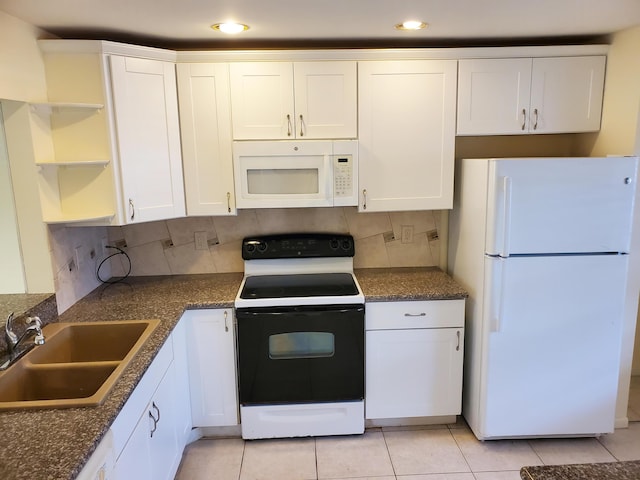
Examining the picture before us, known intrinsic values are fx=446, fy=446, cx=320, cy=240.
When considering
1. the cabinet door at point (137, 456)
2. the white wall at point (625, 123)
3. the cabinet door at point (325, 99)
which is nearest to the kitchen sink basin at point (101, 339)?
the cabinet door at point (137, 456)

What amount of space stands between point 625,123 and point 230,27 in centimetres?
210

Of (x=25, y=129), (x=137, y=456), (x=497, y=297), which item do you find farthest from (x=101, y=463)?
(x=497, y=297)

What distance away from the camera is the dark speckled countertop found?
117 cm

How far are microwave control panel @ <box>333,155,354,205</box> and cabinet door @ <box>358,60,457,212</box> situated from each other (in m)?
0.07

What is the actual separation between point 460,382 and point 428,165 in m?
1.26

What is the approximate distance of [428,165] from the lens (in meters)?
2.57

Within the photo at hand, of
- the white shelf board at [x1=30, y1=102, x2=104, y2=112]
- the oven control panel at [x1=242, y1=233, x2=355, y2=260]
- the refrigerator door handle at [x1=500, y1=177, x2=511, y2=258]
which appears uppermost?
the white shelf board at [x1=30, y1=102, x2=104, y2=112]

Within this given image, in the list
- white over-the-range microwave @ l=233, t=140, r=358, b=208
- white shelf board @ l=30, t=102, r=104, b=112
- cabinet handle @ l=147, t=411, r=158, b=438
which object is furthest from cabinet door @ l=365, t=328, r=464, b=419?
white shelf board @ l=30, t=102, r=104, b=112

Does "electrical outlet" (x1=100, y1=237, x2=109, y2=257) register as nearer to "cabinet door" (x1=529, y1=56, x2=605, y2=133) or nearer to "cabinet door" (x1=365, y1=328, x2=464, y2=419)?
"cabinet door" (x1=365, y1=328, x2=464, y2=419)

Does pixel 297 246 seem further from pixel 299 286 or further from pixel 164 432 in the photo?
pixel 164 432

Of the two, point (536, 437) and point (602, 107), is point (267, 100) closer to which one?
point (602, 107)

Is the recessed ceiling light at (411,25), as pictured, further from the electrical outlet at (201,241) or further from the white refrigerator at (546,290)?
the electrical outlet at (201,241)

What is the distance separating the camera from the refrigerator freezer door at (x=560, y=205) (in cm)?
218

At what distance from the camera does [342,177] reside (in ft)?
8.27
